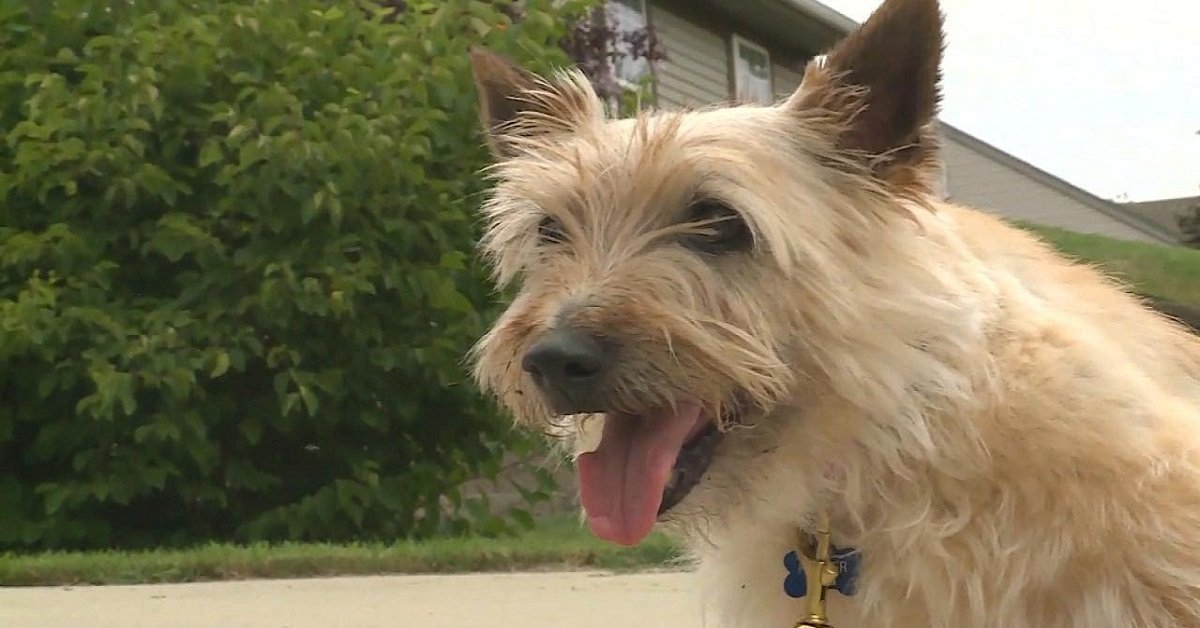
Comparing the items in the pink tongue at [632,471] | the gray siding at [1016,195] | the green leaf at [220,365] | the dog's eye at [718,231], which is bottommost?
the pink tongue at [632,471]

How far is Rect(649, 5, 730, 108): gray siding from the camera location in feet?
50.5

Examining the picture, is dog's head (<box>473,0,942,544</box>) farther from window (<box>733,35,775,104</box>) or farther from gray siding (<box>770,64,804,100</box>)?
gray siding (<box>770,64,804,100</box>)

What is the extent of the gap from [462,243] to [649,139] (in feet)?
14.9

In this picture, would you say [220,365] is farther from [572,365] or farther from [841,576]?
[841,576]

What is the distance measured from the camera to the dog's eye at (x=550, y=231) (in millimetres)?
3084

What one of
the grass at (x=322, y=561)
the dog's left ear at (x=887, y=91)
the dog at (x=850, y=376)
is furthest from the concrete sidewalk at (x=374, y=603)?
the dog's left ear at (x=887, y=91)

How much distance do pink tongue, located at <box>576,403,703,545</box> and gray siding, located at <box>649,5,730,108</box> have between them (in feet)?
40.2

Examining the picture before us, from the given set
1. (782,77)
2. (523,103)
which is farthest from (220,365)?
(782,77)

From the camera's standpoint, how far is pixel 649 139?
2.97 m

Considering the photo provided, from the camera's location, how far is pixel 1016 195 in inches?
1197

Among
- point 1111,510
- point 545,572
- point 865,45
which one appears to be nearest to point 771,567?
point 1111,510

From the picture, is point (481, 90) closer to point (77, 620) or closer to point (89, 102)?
point (77, 620)

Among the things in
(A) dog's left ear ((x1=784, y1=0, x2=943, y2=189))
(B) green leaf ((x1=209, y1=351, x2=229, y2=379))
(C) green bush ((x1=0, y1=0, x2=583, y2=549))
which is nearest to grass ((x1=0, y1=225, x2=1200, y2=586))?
(C) green bush ((x1=0, y1=0, x2=583, y2=549))

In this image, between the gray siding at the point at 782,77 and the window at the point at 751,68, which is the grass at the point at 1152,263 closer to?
the window at the point at 751,68
